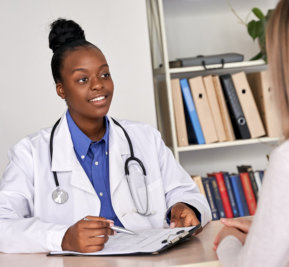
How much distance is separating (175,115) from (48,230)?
1.39 meters

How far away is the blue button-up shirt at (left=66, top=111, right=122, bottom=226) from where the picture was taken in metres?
1.76

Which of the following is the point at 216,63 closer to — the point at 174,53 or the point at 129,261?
the point at 174,53

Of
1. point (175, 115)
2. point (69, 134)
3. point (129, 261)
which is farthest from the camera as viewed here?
point (175, 115)

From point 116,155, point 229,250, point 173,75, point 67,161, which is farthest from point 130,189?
point 173,75

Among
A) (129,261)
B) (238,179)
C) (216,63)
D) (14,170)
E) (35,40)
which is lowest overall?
(238,179)

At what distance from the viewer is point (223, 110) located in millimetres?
2766

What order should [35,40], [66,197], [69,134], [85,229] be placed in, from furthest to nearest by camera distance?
[35,40] < [69,134] < [66,197] < [85,229]

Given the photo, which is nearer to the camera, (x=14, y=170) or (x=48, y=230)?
(x=48, y=230)

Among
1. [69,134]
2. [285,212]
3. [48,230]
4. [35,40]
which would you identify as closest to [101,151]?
[69,134]

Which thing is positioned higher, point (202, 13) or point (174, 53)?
point (202, 13)

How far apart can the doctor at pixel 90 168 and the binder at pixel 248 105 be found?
950 millimetres

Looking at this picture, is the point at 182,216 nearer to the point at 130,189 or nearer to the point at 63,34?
the point at 130,189

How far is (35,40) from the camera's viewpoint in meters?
2.43

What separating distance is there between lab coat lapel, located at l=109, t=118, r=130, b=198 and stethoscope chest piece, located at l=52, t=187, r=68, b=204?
16cm
